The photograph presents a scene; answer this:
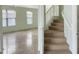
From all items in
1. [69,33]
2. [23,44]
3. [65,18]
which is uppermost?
[65,18]

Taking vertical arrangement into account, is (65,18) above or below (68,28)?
above

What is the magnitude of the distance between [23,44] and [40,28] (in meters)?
0.47

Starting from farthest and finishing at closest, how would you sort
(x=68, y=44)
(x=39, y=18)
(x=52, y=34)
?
1. (x=52, y=34)
2. (x=39, y=18)
3. (x=68, y=44)

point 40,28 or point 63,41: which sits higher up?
point 40,28

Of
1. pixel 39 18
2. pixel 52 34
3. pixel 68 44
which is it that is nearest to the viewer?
pixel 68 44

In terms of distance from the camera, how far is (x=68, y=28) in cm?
186

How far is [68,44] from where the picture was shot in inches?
70.2

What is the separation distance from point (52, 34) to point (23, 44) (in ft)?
2.22

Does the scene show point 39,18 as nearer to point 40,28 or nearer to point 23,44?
point 40,28

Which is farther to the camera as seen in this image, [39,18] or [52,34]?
[52,34]
